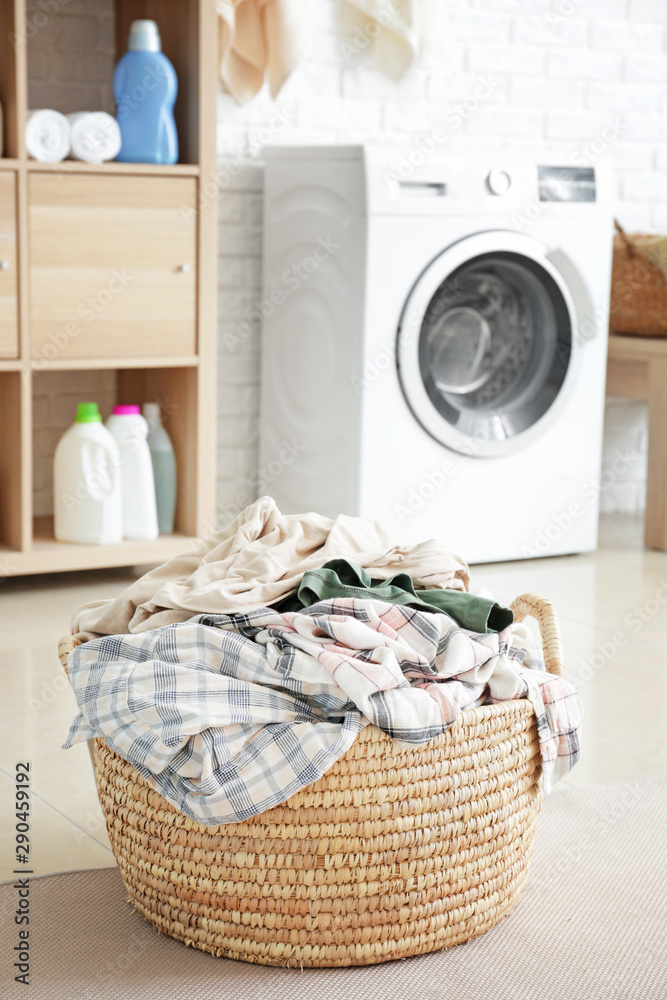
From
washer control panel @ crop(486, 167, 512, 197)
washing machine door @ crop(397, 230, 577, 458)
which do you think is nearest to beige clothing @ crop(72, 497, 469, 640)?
washing machine door @ crop(397, 230, 577, 458)

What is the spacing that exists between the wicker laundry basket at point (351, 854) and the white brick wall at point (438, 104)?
1.93 meters

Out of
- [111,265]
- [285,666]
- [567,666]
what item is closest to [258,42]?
[111,265]

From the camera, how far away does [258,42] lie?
10.1 ft

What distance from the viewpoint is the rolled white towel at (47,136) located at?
2.53 metres

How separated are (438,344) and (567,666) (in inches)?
41.1

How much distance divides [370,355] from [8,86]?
39.0 inches

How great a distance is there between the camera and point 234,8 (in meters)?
3.00

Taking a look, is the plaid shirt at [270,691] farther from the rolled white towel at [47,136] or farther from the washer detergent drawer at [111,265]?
the rolled white towel at [47,136]

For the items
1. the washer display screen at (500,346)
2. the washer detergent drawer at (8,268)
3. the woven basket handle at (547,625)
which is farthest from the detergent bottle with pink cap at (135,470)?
the woven basket handle at (547,625)

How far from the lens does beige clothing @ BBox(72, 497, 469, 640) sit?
1370mm

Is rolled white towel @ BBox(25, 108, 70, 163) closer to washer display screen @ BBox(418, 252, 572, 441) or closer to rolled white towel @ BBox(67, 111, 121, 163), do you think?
rolled white towel @ BBox(67, 111, 121, 163)

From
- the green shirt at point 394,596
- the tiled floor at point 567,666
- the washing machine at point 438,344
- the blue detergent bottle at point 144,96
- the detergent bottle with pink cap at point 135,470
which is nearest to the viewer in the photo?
the green shirt at point 394,596

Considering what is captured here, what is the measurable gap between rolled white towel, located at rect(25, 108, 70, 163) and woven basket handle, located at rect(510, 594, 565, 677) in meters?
1.53

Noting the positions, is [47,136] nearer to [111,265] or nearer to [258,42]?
[111,265]
